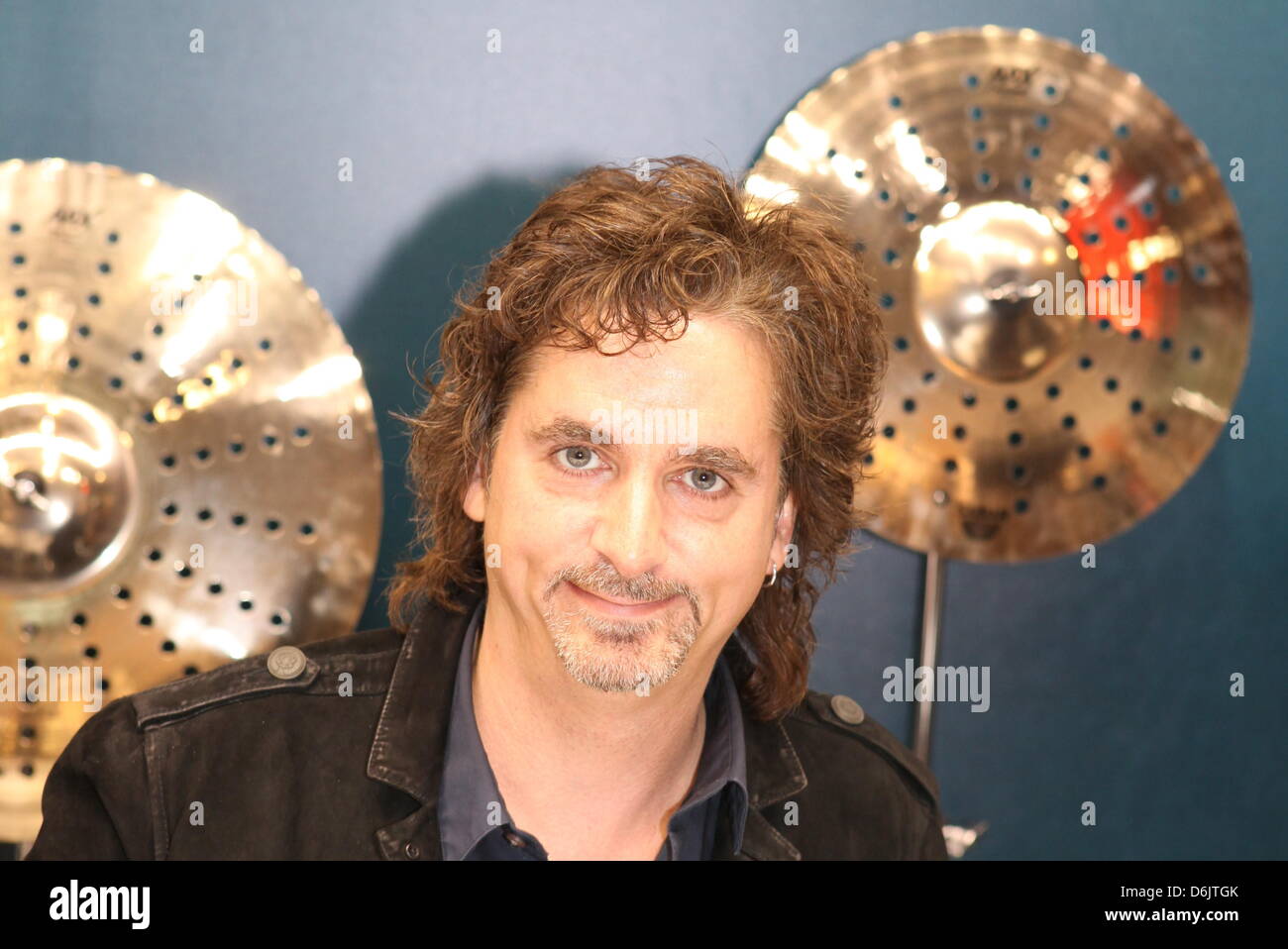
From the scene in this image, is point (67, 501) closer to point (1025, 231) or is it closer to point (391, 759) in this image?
point (391, 759)

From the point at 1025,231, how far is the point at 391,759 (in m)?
0.70

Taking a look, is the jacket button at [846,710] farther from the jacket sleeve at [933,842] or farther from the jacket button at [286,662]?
the jacket button at [286,662]

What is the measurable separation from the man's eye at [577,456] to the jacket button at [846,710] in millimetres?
375

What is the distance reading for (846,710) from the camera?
1209 millimetres

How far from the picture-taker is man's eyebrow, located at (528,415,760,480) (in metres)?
0.96

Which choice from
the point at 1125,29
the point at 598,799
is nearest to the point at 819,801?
the point at 598,799

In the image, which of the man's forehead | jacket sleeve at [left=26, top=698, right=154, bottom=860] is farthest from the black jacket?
the man's forehead

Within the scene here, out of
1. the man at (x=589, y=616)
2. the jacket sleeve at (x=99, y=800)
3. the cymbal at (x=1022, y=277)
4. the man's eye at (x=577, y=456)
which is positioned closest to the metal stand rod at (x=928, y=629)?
the cymbal at (x=1022, y=277)

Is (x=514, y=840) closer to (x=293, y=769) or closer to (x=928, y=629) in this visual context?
(x=293, y=769)

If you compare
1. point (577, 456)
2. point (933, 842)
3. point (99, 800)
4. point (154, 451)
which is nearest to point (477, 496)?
point (577, 456)

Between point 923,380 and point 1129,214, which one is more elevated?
point 1129,214

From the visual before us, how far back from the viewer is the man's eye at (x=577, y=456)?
38.5 inches

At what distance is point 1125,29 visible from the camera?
1.34m

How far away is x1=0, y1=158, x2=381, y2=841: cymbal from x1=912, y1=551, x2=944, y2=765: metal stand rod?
549 millimetres
